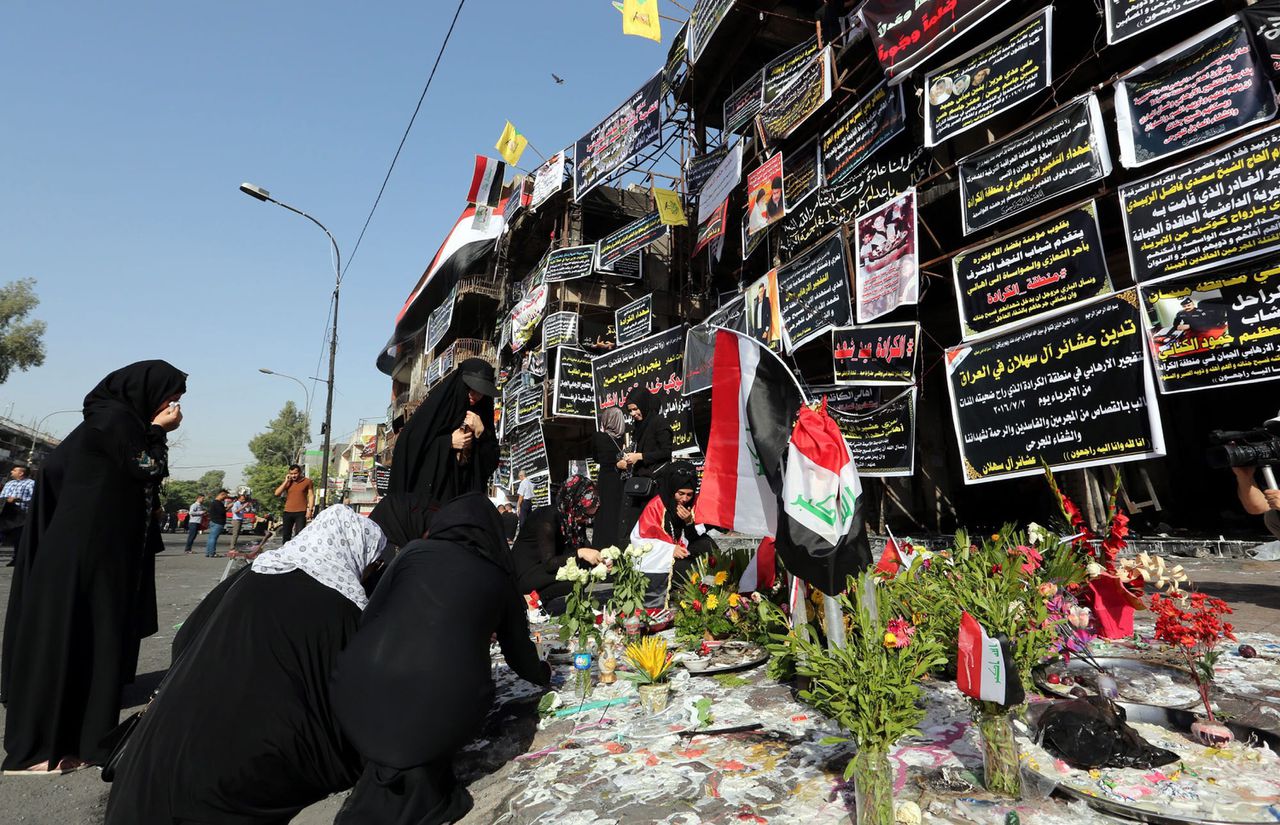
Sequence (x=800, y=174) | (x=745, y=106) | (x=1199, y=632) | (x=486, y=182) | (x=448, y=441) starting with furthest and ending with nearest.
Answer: (x=486, y=182), (x=745, y=106), (x=800, y=174), (x=448, y=441), (x=1199, y=632)

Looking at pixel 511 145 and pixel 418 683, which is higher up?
pixel 511 145

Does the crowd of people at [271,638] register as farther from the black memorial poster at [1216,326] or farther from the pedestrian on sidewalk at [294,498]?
the pedestrian on sidewalk at [294,498]

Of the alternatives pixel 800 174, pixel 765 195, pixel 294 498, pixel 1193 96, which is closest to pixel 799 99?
pixel 800 174

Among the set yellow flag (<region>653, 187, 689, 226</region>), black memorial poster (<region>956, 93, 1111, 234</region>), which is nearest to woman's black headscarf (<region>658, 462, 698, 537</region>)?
black memorial poster (<region>956, 93, 1111, 234</region>)

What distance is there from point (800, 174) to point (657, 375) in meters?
4.51

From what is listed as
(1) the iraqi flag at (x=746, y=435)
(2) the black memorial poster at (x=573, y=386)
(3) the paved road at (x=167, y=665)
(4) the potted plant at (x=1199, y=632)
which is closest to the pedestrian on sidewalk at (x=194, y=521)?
(3) the paved road at (x=167, y=665)

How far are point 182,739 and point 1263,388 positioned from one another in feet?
36.3

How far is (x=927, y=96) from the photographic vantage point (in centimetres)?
751

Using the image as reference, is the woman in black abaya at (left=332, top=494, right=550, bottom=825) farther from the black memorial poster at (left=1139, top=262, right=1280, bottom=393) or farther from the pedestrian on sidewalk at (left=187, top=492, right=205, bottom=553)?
the pedestrian on sidewalk at (left=187, top=492, right=205, bottom=553)

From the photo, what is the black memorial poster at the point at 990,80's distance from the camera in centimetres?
650

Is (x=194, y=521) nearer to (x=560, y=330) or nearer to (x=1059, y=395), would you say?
(x=560, y=330)

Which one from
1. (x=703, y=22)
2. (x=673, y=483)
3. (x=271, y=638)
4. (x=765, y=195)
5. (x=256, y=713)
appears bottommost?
(x=256, y=713)

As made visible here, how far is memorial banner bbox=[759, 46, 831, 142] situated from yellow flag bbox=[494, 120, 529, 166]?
8.56m

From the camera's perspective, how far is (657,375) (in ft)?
41.0
